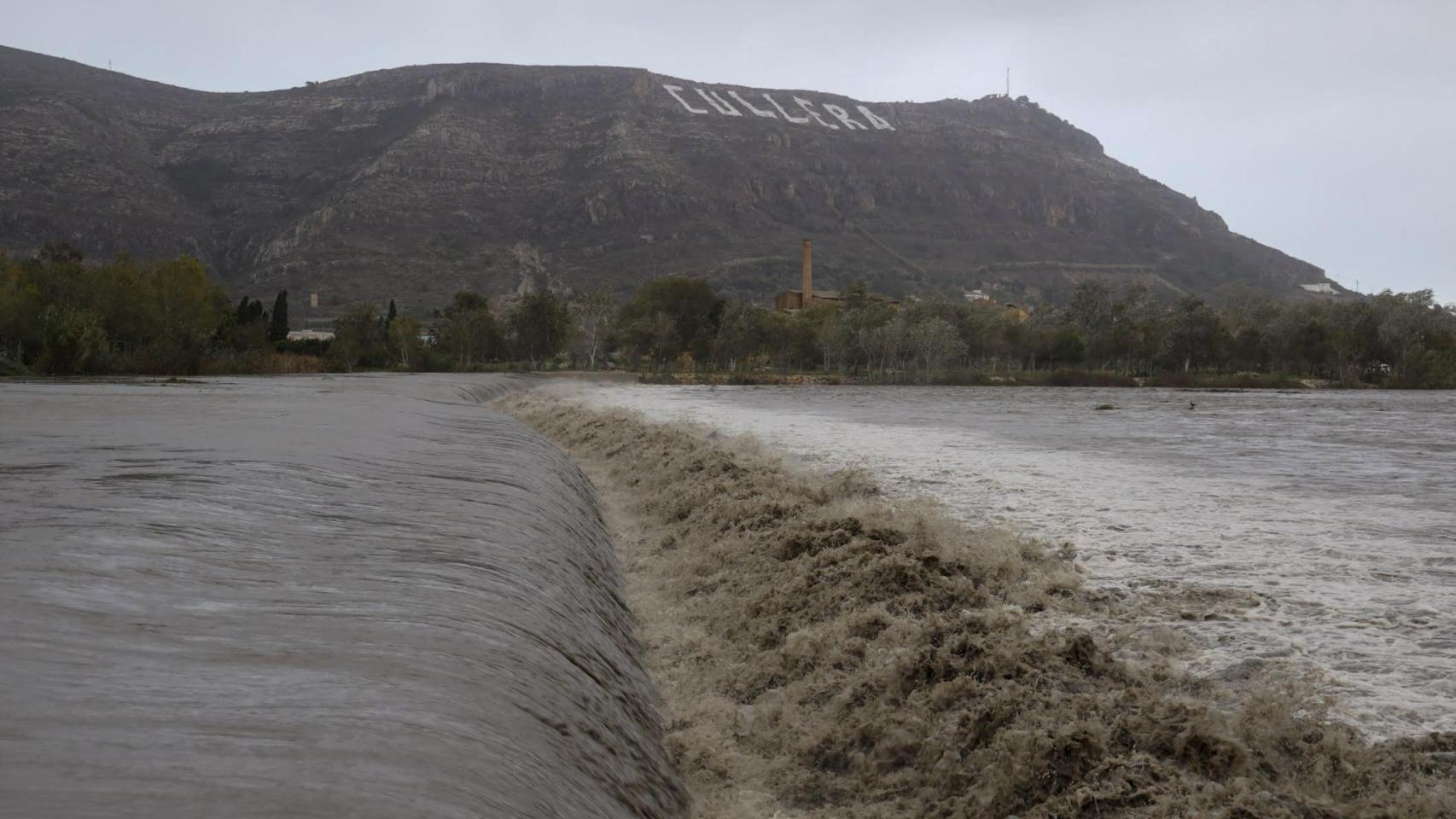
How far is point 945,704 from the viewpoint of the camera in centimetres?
627

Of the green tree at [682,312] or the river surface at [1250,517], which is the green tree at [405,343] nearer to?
the green tree at [682,312]

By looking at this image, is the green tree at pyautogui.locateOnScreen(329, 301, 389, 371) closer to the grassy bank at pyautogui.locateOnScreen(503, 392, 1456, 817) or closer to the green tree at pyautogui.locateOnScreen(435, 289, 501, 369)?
the green tree at pyautogui.locateOnScreen(435, 289, 501, 369)

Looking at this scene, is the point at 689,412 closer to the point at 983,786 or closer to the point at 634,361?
the point at 983,786

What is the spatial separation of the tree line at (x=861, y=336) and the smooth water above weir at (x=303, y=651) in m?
55.5

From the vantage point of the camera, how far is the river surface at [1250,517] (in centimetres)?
642

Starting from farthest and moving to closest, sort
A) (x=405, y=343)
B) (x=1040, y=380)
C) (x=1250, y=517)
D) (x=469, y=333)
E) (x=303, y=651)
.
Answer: (x=469, y=333), (x=1040, y=380), (x=405, y=343), (x=1250, y=517), (x=303, y=651)

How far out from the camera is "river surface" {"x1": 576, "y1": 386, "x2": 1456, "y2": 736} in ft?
21.1

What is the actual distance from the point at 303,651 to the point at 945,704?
375cm

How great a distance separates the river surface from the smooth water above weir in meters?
4.07

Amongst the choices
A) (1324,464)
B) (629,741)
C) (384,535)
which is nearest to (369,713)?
(629,741)

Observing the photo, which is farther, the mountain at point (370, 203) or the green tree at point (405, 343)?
the mountain at point (370, 203)

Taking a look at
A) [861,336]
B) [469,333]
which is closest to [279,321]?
[469,333]

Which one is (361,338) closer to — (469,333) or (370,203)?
(469,333)

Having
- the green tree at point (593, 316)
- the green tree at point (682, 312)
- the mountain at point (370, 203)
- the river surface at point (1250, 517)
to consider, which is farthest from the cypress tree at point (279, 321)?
the river surface at point (1250, 517)
